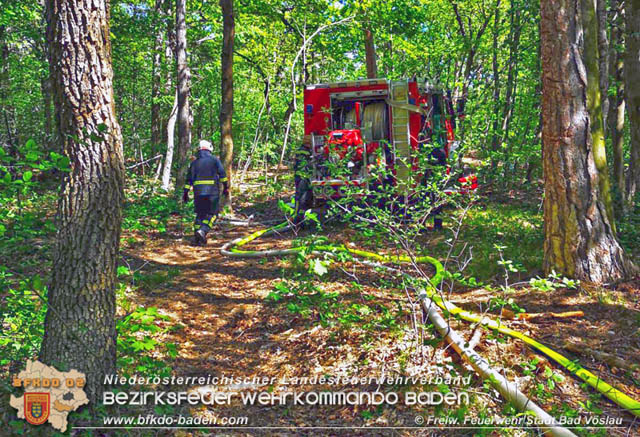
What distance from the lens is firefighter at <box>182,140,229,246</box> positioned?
8.95 meters

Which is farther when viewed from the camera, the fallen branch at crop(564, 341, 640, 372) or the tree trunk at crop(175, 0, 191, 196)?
the tree trunk at crop(175, 0, 191, 196)

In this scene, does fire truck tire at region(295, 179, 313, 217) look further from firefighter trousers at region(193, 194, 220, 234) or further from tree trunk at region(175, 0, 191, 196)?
tree trunk at region(175, 0, 191, 196)

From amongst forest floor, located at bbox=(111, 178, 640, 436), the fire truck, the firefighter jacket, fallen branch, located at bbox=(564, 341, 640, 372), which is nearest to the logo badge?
forest floor, located at bbox=(111, 178, 640, 436)

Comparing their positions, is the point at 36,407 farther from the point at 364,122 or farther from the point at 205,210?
the point at 364,122

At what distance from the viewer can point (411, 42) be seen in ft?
68.9

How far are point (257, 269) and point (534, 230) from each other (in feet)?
15.7

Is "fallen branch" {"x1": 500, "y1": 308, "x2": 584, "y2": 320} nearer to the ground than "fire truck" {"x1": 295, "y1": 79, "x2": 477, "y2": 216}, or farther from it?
nearer to the ground

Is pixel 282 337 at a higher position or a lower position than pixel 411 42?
lower

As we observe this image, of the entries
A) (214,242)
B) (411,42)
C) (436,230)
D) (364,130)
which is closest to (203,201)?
(214,242)

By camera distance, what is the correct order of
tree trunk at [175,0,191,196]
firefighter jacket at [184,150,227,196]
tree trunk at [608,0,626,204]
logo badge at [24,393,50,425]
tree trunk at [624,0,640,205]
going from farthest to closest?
1. tree trunk at [175,0,191,196]
2. tree trunk at [608,0,626,204]
3. firefighter jacket at [184,150,227,196]
4. tree trunk at [624,0,640,205]
5. logo badge at [24,393,50,425]

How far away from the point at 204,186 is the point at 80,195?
6.01 metres

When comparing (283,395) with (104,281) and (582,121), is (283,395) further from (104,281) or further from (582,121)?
(582,121)

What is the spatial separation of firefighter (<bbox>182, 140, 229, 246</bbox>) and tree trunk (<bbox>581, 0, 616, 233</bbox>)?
6.39 meters

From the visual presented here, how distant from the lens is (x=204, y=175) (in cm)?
895
